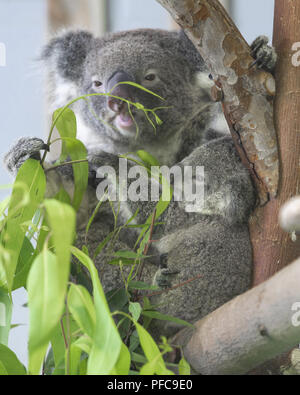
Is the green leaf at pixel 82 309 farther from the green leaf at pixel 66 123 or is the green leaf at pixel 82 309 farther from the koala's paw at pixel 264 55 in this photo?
the koala's paw at pixel 264 55

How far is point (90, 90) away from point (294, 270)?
1224 mm

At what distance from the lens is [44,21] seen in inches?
154

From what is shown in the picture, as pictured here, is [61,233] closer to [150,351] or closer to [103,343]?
[103,343]

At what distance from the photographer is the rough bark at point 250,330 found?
32.6 inches

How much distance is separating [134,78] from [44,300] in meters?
1.14

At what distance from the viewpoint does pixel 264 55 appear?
1.27 meters

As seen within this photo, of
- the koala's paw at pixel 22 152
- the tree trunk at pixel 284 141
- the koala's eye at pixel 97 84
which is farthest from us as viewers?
the koala's eye at pixel 97 84

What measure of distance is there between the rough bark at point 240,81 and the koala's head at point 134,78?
399 millimetres

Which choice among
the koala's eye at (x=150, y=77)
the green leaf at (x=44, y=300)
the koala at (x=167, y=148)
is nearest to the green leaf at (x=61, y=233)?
the green leaf at (x=44, y=300)

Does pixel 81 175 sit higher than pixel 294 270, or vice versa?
pixel 81 175

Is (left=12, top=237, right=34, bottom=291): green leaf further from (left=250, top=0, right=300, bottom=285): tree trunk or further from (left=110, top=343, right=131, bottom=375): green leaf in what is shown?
(left=250, top=0, right=300, bottom=285): tree trunk

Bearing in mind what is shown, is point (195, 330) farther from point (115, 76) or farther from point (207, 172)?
point (115, 76)

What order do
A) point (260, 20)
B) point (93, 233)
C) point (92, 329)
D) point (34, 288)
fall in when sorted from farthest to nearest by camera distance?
point (260, 20) < point (93, 233) < point (92, 329) < point (34, 288)
